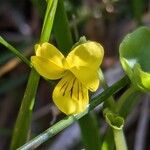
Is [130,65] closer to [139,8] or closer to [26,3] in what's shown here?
[139,8]

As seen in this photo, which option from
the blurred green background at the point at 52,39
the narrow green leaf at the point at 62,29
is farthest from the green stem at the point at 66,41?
the blurred green background at the point at 52,39

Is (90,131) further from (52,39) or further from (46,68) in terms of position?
(52,39)

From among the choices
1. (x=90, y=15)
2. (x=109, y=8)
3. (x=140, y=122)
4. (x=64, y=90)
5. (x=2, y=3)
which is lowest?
(x=140, y=122)

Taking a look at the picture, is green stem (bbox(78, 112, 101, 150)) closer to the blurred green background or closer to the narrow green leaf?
the narrow green leaf

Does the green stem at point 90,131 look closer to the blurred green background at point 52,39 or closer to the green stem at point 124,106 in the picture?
the green stem at point 124,106

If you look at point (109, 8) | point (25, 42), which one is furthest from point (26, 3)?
point (109, 8)

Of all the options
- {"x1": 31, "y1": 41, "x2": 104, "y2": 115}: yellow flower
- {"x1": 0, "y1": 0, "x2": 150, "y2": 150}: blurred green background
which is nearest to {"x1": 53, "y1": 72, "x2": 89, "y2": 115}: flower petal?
{"x1": 31, "y1": 41, "x2": 104, "y2": 115}: yellow flower
